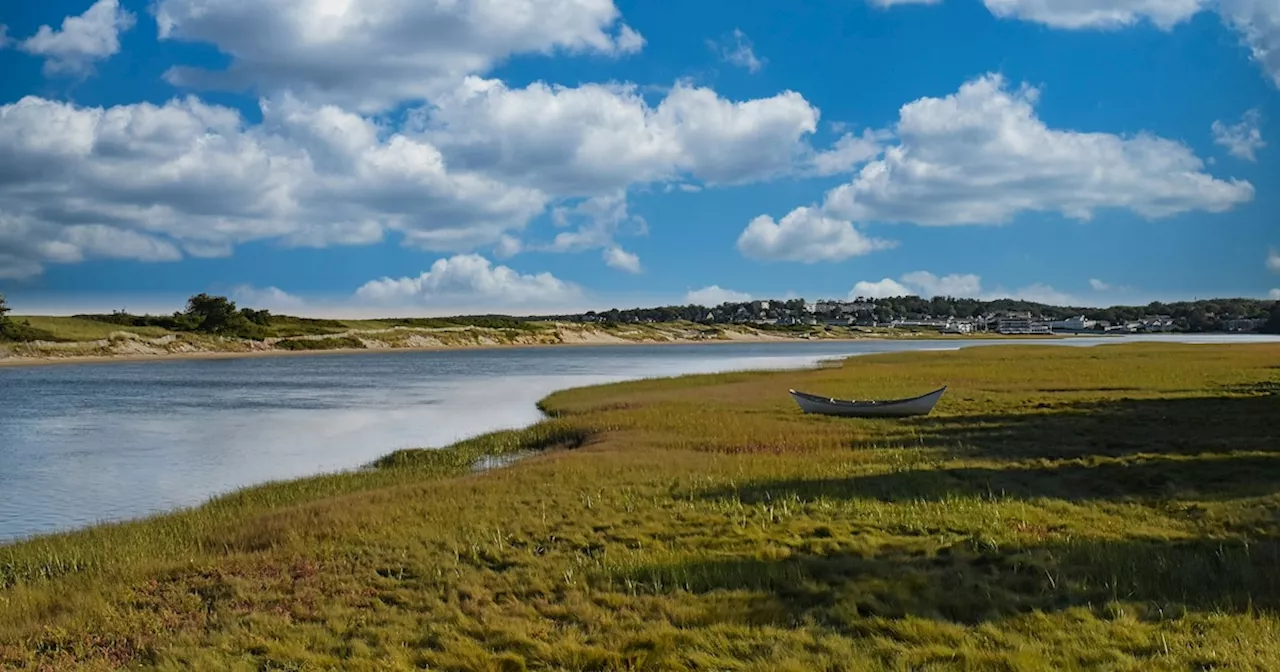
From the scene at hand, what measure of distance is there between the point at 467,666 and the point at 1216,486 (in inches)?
579

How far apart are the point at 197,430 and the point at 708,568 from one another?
104ft

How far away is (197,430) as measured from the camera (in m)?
37.1

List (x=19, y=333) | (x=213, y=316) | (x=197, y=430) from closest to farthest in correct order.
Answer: (x=197, y=430) → (x=19, y=333) → (x=213, y=316)

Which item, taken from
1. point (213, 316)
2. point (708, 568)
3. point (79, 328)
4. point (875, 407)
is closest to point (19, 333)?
point (79, 328)

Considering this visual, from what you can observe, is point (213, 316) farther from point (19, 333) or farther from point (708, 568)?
point (708, 568)

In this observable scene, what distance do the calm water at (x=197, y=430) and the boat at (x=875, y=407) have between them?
42.5 ft

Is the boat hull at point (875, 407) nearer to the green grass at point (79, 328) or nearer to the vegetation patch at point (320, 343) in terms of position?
the green grass at point (79, 328)

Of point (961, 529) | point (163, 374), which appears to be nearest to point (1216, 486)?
point (961, 529)

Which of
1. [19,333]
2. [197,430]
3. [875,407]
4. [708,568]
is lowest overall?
[197,430]

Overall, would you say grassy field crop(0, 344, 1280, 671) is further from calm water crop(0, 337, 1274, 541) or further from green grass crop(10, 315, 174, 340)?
green grass crop(10, 315, 174, 340)

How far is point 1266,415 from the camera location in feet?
92.2

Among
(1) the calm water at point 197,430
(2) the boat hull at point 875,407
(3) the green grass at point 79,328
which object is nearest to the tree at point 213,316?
(3) the green grass at point 79,328

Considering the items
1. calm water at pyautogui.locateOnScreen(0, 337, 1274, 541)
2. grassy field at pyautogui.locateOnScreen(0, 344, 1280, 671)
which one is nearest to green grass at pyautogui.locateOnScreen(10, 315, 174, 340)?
calm water at pyautogui.locateOnScreen(0, 337, 1274, 541)

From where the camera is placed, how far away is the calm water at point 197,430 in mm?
22734
